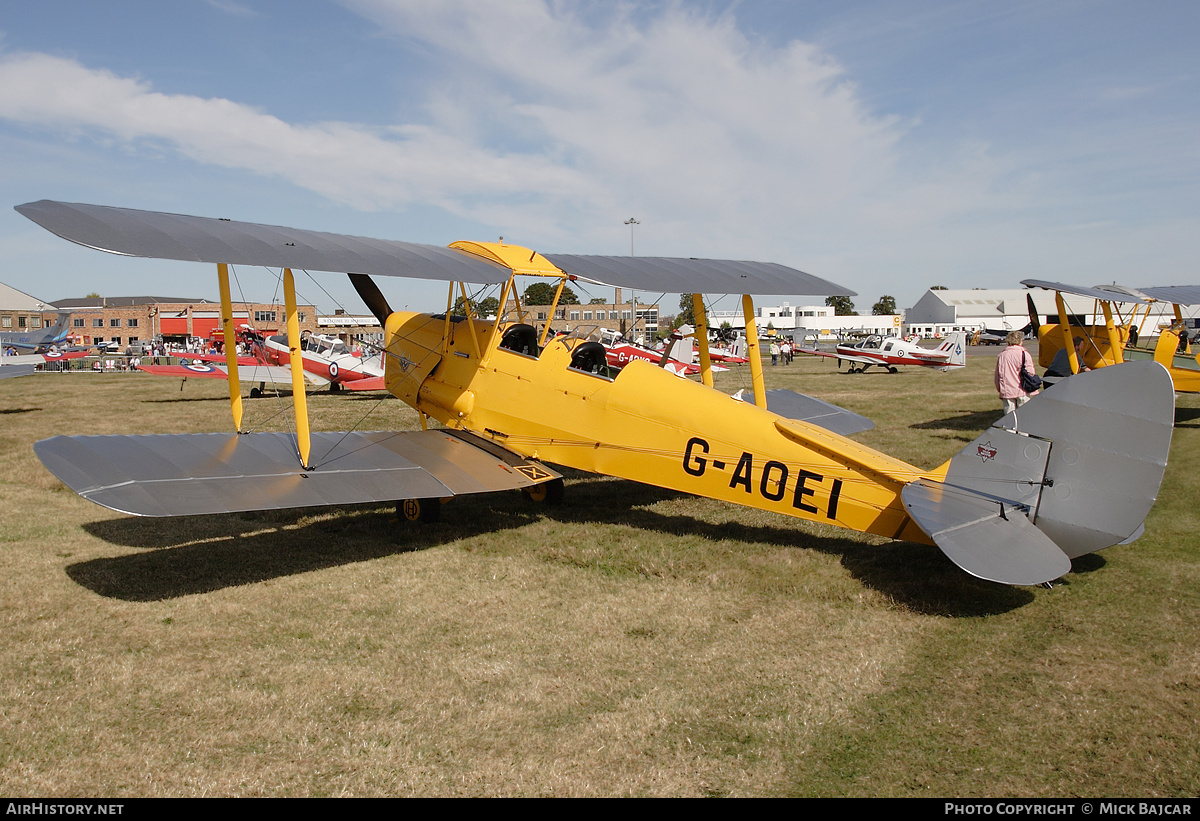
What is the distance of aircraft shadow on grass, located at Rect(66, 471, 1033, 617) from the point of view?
5.33 meters

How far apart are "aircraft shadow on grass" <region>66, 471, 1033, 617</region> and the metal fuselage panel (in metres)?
0.51

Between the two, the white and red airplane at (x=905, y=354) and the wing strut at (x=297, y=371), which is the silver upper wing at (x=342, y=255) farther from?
the white and red airplane at (x=905, y=354)

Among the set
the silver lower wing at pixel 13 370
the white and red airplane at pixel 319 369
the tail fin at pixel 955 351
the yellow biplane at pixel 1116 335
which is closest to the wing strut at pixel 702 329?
the yellow biplane at pixel 1116 335

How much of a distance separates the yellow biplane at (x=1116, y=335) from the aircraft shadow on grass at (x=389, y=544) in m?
6.57

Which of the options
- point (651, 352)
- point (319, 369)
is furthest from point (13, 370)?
point (651, 352)

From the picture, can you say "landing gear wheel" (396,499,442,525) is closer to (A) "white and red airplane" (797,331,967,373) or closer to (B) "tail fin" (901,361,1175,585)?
(B) "tail fin" (901,361,1175,585)

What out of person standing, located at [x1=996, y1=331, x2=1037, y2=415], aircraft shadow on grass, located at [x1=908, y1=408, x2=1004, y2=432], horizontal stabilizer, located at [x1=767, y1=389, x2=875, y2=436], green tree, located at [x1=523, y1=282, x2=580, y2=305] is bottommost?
aircraft shadow on grass, located at [x1=908, y1=408, x2=1004, y2=432]

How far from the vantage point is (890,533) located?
5434mm

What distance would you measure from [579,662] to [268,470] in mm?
3230

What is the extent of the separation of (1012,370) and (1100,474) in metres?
5.78

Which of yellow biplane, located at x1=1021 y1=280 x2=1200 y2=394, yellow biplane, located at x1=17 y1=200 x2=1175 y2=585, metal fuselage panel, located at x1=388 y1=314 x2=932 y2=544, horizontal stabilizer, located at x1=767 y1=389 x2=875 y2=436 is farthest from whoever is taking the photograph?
yellow biplane, located at x1=1021 y1=280 x2=1200 y2=394

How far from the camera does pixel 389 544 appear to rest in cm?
680

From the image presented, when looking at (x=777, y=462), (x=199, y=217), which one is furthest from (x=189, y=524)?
(x=777, y=462)

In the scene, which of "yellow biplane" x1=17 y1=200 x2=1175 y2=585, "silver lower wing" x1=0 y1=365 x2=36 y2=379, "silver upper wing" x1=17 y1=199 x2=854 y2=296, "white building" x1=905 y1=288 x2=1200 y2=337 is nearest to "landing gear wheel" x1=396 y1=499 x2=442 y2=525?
A: "yellow biplane" x1=17 y1=200 x2=1175 y2=585
